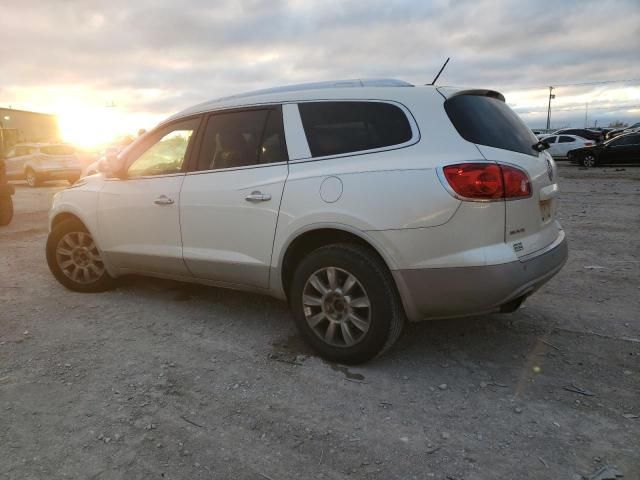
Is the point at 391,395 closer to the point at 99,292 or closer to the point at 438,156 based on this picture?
the point at 438,156

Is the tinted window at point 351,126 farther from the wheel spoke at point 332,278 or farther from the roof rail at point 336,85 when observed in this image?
the wheel spoke at point 332,278

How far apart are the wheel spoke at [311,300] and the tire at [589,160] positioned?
20916mm

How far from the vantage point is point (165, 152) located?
423 centimetres

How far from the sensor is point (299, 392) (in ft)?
9.84

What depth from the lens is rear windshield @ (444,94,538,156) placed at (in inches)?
116

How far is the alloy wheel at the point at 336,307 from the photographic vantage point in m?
3.13

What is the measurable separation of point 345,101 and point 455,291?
4.70 ft

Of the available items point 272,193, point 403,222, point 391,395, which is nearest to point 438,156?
point 403,222

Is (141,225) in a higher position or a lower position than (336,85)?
lower

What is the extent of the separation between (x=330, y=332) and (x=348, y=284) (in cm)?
38

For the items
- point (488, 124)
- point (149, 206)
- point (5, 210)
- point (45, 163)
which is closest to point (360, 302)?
point (488, 124)

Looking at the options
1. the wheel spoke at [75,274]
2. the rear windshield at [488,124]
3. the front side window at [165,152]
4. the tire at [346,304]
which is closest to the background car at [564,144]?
the rear windshield at [488,124]

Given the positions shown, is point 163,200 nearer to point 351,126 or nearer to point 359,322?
point 351,126

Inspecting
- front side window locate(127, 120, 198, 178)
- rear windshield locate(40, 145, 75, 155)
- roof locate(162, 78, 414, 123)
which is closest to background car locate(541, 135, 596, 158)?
rear windshield locate(40, 145, 75, 155)
